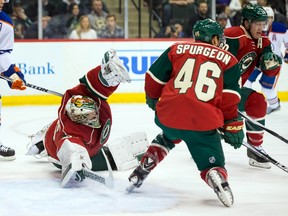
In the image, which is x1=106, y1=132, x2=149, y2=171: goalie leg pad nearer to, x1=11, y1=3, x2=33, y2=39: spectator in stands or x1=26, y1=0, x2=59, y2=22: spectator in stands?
x1=11, y1=3, x2=33, y2=39: spectator in stands

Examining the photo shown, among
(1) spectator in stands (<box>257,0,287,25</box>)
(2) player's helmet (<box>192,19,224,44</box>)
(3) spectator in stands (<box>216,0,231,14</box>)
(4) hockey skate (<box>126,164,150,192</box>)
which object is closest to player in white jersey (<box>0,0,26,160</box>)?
(4) hockey skate (<box>126,164,150,192</box>)

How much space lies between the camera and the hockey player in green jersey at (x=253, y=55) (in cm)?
463

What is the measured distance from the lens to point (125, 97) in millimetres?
7930

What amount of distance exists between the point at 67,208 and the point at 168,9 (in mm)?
5096

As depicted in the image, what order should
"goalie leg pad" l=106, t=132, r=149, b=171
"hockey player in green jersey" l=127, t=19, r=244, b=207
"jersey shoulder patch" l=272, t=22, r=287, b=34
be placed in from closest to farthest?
"hockey player in green jersey" l=127, t=19, r=244, b=207 < "goalie leg pad" l=106, t=132, r=149, b=171 < "jersey shoulder patch" l=272, t=22, r=287, b=34

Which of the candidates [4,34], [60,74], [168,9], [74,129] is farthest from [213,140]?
[168,9]

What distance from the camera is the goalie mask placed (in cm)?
421

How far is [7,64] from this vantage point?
4.91 metres

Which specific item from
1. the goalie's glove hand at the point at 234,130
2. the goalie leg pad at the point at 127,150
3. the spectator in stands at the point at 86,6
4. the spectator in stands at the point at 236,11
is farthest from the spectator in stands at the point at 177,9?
the goalie's glove hand at the point at 234,130

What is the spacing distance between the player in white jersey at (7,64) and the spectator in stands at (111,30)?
3.14 m

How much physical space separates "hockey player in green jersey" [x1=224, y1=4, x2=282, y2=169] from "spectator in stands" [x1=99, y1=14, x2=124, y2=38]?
3488 mm

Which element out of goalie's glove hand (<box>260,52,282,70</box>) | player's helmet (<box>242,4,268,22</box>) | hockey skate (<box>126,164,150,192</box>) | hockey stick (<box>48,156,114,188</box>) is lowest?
hockey stick (<box>48,156,114,188</box>)

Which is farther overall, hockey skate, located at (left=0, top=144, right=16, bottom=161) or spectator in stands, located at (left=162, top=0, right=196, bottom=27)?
spectator in stands, located at (left=162, top=0, right=196, bottom=27)

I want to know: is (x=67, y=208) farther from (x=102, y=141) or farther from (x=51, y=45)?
(x=51, y=45)
